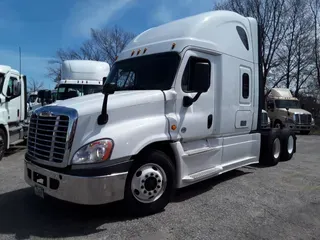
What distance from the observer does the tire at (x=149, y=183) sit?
14.0 feet

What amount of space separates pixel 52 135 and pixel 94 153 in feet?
2.34

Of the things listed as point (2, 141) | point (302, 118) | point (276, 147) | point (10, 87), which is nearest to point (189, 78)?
point (276, 147)

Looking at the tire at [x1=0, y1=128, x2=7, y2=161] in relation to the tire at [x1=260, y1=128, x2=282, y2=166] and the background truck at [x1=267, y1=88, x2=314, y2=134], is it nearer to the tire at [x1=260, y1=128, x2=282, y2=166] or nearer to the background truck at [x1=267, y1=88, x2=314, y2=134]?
the tire at [x1=260, y1=128, x2=282, y2=166]

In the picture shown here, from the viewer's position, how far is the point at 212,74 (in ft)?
18.6

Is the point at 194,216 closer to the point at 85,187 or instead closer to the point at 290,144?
the point at 85,187

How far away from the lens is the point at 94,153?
3.93 meters

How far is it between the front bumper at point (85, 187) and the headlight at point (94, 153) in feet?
0.72

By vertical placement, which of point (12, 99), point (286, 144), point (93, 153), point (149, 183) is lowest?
point (149, 183)

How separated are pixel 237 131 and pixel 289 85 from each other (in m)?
32.4

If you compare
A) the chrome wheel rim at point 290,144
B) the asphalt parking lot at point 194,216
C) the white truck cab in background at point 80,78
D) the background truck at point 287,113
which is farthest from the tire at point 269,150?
the background truck at point 287,113

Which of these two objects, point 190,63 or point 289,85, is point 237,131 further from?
point 289,85

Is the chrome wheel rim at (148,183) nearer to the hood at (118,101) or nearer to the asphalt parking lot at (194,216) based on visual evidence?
the asphalt parking lot at (194,216)

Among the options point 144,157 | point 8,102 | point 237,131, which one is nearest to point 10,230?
point 144,157

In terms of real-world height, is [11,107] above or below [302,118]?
above
